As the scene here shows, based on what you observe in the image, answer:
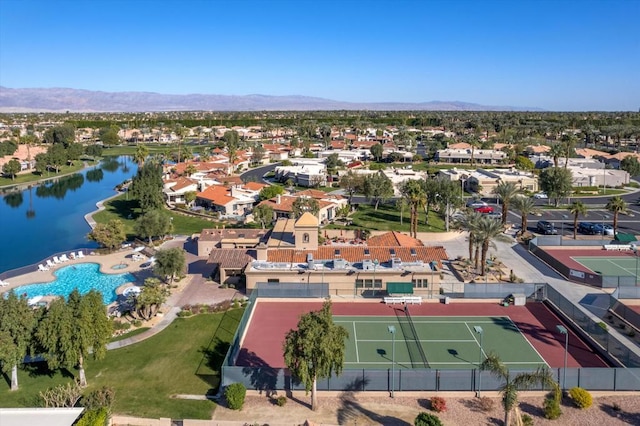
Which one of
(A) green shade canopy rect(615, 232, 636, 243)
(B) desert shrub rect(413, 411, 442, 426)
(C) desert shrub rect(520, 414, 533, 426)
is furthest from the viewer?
(A) green shade canopy rect(615, 232, 636, 243)

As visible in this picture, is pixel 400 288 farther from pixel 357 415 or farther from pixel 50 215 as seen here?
pixel 50 215

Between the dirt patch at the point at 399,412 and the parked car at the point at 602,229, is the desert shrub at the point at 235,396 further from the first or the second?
the parked car at the point at 602,229

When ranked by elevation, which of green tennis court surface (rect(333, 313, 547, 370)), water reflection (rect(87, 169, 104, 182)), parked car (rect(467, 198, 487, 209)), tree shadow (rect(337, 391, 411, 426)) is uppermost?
water reflection (rect(87, 169, 104, 182))

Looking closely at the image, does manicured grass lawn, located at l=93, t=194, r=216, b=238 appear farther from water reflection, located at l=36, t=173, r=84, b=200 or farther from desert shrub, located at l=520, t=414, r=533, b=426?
desert shrub, located at l=520, t=414, r=533, b=426

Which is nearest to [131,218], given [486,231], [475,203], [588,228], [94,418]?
[486,231]

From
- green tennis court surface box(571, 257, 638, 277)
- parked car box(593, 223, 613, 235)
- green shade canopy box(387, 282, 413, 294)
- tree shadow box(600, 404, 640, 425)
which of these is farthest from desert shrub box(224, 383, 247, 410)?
parked car box(593, 223, 613, 235)

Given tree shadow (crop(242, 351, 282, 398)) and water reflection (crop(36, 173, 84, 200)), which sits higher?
water reflection (crop(36, 173, 84, 200))

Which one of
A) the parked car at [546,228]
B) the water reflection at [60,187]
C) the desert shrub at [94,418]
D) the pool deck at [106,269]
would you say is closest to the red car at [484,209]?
the parked car at [546,228]
